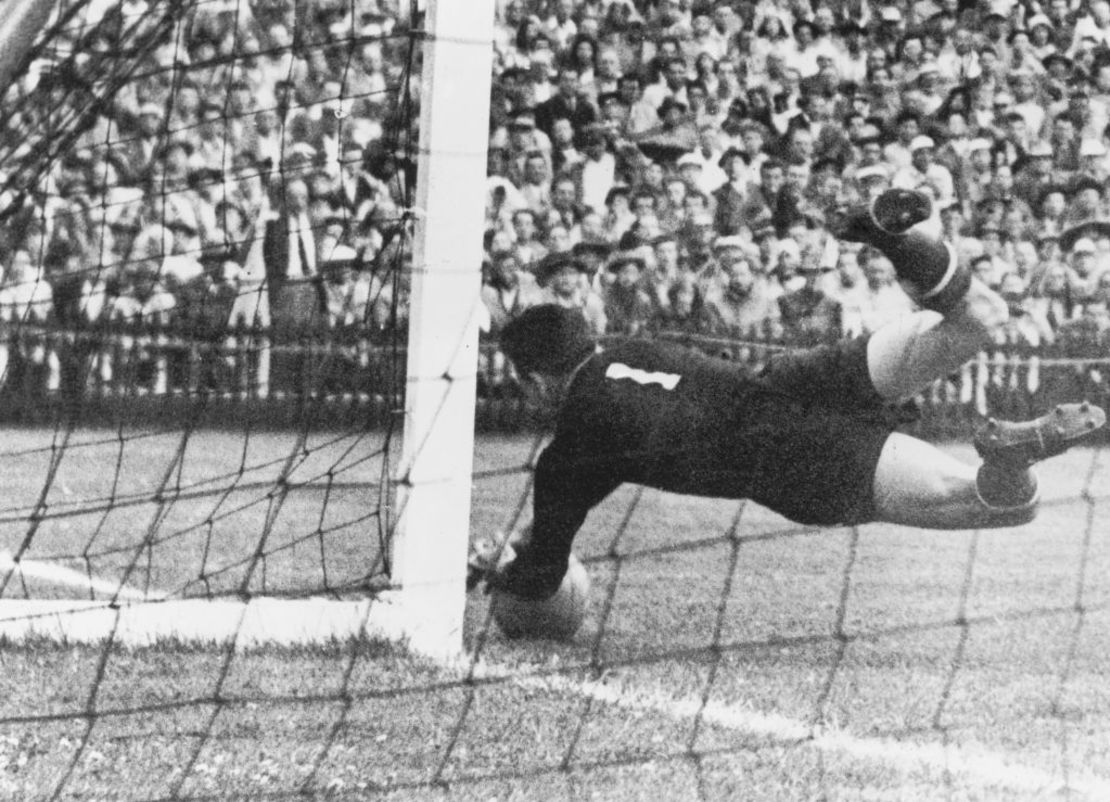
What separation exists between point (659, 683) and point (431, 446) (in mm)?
617

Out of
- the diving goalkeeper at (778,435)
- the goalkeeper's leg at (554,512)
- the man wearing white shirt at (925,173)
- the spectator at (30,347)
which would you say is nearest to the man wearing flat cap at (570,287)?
the diving goalkeeper at (778,435)

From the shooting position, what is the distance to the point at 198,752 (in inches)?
95.1

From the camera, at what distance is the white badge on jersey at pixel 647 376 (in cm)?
305

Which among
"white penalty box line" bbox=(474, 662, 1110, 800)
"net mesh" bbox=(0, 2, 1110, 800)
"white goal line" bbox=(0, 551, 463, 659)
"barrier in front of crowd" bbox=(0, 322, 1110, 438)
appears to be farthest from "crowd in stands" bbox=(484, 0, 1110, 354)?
"white penalty box line" bbox=(474, 662, 1110, 800)

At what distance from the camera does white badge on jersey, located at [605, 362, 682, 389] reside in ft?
10.0

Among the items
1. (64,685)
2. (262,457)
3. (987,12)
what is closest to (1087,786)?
(64,685)

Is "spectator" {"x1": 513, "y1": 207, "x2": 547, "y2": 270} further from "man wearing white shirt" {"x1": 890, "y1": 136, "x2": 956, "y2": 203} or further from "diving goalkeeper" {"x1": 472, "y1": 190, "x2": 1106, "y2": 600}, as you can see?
"man wearing white shirt" {"x1": 890, "y1": 136, "x2": 956, "y2": 203}

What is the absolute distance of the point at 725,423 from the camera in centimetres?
311

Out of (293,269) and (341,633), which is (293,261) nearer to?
(293,269)

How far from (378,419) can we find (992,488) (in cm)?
139

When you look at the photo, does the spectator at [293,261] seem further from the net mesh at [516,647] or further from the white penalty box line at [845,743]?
the white penalty box line at [845,743]

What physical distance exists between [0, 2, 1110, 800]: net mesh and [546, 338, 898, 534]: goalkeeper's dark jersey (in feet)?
0.51

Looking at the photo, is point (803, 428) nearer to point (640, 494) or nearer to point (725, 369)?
point (725, 369)

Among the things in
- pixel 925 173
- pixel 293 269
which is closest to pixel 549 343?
pixel 293 269
